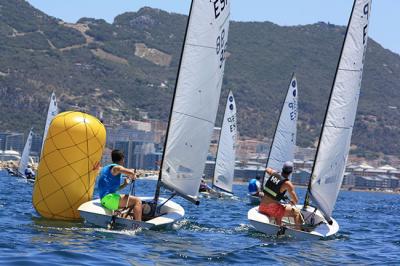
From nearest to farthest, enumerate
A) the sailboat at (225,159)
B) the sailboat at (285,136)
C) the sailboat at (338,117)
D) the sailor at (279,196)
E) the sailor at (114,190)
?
the sailor at (114,190) < the sailor at (279,196) < the sailboat at (338,117) < the sailboat at (285,136) < the sailboat at (225,159)

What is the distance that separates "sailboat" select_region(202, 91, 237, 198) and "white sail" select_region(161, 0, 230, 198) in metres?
21.8

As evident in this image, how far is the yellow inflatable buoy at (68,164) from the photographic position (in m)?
16.7

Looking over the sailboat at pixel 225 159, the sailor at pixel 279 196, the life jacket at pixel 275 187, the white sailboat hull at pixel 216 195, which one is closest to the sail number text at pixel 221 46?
the sailor at pixel 279 196

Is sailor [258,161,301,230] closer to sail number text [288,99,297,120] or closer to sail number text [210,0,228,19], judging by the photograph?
sail number text [210,0,228,19]

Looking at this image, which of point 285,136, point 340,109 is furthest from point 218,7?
point 285,136

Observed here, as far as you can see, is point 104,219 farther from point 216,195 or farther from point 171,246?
point 216,195

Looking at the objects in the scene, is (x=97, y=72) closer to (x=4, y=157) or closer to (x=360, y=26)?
(x=4, y=157)

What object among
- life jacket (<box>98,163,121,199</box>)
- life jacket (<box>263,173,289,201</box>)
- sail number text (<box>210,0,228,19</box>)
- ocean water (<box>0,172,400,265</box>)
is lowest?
ocean water (<box>0,172,400,265</box>)

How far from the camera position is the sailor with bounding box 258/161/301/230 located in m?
17.0

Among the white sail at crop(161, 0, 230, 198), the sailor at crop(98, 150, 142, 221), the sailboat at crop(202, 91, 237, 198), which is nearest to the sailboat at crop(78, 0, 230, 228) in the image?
the white sail at crop(161, 0, 230, 198)

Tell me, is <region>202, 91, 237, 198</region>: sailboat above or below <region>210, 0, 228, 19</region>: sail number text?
below

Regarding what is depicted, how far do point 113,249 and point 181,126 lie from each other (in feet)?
14.1

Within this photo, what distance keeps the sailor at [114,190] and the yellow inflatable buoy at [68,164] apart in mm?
641

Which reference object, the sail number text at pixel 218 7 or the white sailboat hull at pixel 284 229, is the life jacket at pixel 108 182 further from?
the sail number text at pixel 218 7
